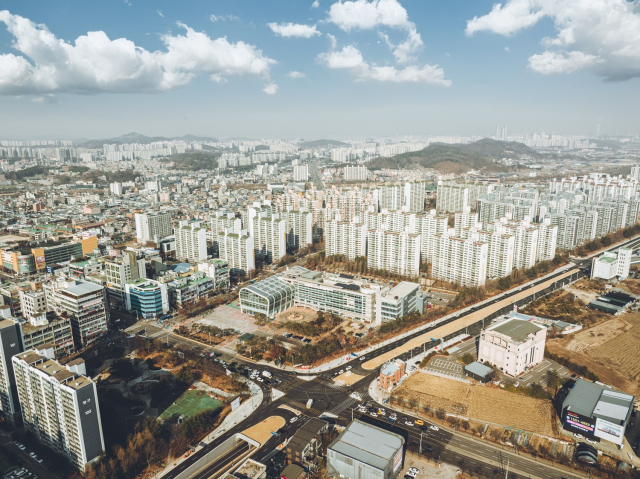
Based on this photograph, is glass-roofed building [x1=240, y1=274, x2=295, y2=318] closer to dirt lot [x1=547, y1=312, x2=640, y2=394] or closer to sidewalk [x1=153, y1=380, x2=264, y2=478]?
sidewalk [x1=153, y1=380, x2=264, y2=478]

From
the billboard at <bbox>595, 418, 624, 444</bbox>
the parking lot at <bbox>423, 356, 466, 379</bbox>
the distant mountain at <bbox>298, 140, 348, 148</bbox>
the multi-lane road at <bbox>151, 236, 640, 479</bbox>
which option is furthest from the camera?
the distant mountain at <bbox>298, 140, 348, 148</bbox>

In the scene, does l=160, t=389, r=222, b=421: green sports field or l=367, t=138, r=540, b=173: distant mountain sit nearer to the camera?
l=160, t=389, r=222, b=421: green sports field

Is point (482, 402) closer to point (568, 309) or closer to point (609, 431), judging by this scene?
point (609, 431)

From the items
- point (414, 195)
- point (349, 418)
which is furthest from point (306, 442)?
point (414, 195)

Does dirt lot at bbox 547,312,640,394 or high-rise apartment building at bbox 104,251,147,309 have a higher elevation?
high-rise apartment building at bbox 104,251,147,309

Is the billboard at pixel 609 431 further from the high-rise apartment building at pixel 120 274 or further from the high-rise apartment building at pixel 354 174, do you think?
the high-rise apartment building at pixel 354 174

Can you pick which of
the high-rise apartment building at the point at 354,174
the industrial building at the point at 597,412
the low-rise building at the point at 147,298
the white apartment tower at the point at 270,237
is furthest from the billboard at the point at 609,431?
the high-rise apartment building at the point at 354,174

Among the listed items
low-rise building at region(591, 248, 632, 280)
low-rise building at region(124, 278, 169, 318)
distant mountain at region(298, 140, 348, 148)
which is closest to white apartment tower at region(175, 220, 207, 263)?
low-rise building at region(124, 278, 169, 318)
